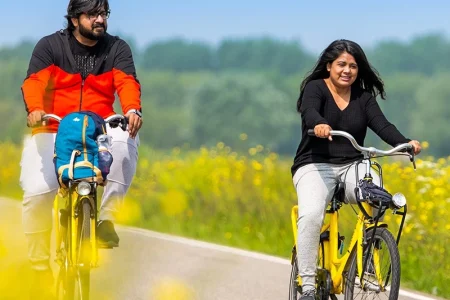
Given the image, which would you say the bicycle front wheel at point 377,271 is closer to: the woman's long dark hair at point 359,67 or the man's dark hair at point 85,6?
the woman's long dark hair at point 359,67

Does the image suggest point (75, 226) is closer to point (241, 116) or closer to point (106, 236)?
point (106, 236)

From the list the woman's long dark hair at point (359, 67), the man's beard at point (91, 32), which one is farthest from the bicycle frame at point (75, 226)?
the woman's long dark hair at point (359, 67)

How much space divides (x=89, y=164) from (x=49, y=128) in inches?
22.7

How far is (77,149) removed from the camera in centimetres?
577

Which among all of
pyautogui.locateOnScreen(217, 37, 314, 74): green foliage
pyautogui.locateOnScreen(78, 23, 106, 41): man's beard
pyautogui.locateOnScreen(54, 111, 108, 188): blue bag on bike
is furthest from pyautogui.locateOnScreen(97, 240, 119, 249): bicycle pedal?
pyautogui.locateOnScreen(217, 37, 314, 74): green foliage

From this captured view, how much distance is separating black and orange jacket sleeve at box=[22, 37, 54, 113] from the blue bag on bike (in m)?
0.35

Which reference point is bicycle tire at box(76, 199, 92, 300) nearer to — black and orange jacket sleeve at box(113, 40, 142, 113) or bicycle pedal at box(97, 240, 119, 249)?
bicycle pedal at box(97, 240, 119, 249)

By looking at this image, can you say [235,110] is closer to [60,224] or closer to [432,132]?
[432,132]

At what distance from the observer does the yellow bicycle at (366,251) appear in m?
5.66

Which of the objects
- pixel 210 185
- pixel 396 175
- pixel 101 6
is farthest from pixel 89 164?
pixel 210 185

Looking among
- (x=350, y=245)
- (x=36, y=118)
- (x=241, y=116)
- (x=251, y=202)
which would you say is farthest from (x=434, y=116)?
(x=36, y=118)

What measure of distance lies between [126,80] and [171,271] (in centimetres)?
261

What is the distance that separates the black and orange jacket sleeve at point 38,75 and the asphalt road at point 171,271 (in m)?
1.19

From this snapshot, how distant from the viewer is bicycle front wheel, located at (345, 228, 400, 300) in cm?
559
